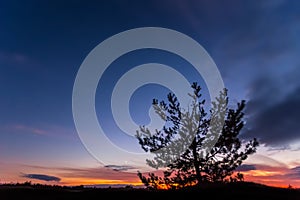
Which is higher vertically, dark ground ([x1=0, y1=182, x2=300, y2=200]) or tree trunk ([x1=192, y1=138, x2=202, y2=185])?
tree trunk ([x1=192, y1=138, x2=202, y2=185])

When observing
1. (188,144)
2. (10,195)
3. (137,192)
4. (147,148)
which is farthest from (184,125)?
(10,195)

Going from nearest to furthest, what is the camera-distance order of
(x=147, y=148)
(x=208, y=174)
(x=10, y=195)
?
(x=10, y=195)
(x=208, y=174)
(x=147, y=148)

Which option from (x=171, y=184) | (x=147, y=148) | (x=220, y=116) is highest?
(x=220, y=116)

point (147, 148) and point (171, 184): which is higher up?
point (147, 148)

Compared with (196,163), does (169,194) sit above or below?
below

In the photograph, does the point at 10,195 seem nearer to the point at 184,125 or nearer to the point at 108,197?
the point at 108,197

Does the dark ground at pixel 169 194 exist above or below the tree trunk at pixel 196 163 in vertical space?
below

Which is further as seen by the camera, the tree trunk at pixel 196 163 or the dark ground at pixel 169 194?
the tree trunk at pixel 196 163

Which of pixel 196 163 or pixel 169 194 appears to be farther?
pixel 196 163

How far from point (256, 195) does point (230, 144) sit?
42.2ft

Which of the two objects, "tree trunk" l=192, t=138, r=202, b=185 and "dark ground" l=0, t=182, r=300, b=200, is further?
"tree trunk" l=192, t=138, r=202, b=185

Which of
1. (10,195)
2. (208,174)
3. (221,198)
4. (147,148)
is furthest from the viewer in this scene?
(147,148)

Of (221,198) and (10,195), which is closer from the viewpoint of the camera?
(221,198)

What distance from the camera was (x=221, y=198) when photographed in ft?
40.7
